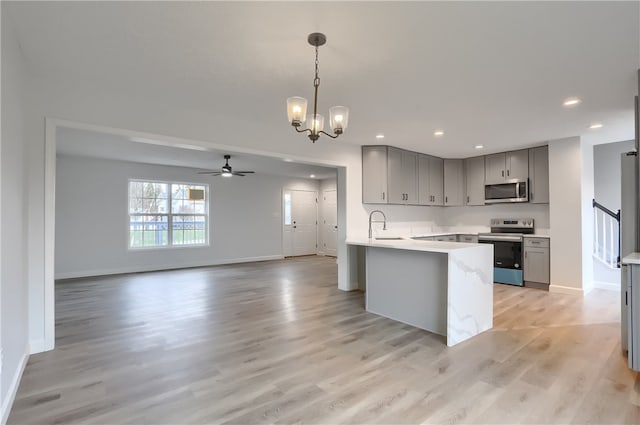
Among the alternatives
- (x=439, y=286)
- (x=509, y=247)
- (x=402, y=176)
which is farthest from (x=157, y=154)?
(x=509, y=247)

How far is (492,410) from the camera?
202 cm

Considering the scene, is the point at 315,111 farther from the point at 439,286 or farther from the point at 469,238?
the point at 469,238

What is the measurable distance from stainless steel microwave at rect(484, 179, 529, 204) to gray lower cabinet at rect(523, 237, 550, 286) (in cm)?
75

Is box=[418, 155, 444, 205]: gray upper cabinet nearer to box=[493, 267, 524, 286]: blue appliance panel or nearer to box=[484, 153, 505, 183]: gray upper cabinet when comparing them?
box=[484, 153, 505, 183]: gray upper cabinet

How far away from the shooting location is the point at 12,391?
214 centimetres

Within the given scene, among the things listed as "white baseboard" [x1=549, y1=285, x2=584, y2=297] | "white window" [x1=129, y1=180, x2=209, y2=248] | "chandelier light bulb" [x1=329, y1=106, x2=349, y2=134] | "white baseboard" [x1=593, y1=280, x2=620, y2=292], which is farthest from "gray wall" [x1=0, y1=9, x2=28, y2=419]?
"white baseboard" [x1=593, y1=280, x2=620, y2=292]

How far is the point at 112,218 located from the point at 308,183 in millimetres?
5118

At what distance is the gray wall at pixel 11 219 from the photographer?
195 cm

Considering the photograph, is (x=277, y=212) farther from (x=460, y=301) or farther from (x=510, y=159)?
(x=460, y=301)

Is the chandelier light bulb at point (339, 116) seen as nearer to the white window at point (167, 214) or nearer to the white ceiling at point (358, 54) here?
the white ceiling at point (358, 54)

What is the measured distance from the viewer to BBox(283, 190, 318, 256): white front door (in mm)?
9484

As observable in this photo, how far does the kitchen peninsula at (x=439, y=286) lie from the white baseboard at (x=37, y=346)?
327 centimetres

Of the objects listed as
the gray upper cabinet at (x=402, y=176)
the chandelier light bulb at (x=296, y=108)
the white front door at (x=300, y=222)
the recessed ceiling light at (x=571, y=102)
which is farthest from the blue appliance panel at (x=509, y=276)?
the white front door at (x=300, y=222)

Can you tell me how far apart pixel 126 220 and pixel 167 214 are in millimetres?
863
